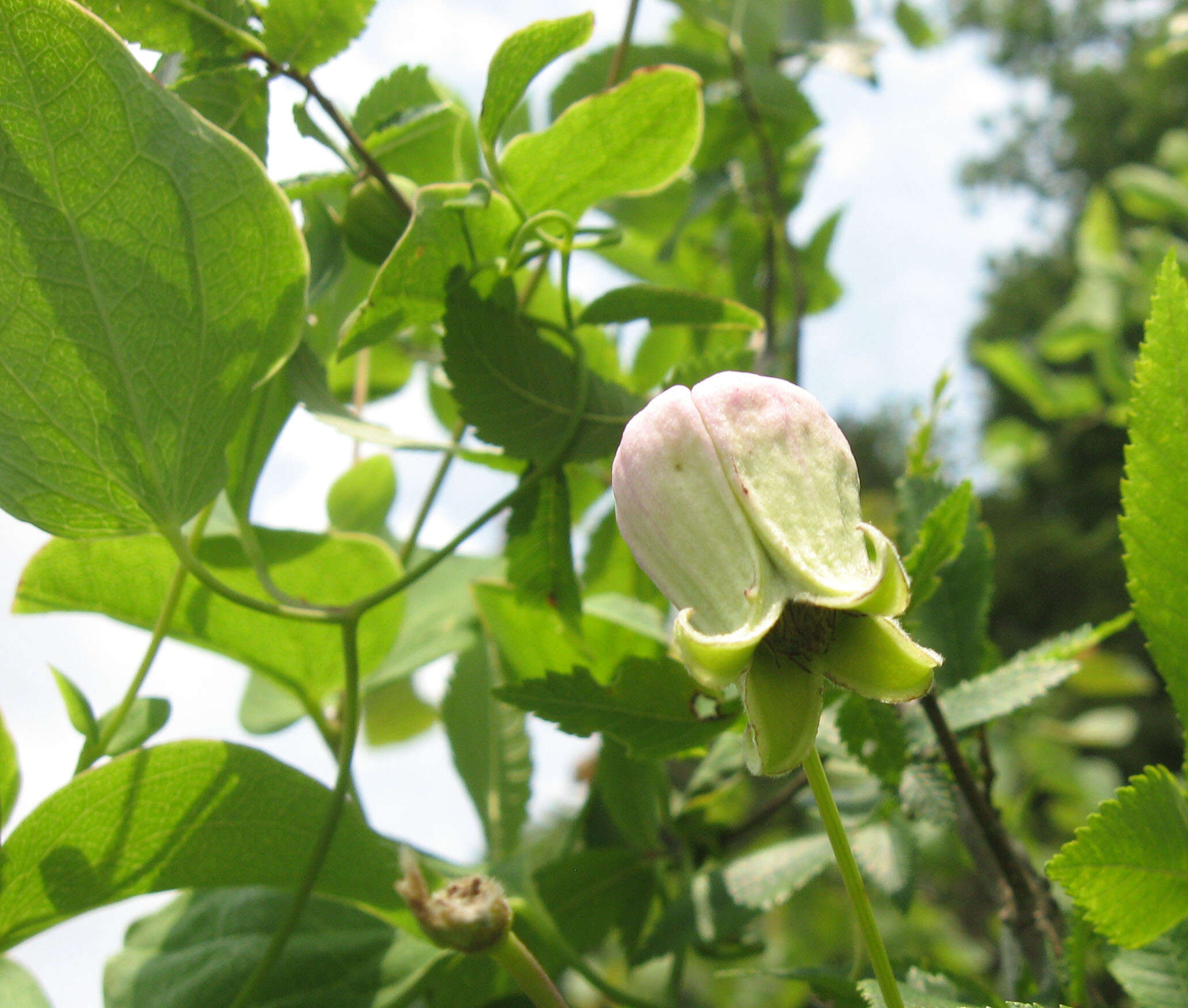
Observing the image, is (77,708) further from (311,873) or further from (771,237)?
(771,237)

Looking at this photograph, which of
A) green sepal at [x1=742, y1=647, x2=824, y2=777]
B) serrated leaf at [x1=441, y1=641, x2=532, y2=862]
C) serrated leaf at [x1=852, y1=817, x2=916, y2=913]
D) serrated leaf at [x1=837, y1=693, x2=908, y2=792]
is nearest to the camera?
green sepal at [x1=742, y1=647, x2=824, y2=777]

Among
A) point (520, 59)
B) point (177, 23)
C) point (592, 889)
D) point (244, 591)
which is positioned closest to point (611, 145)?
point (520, 59)

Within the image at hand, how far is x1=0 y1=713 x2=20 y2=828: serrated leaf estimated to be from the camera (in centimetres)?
31

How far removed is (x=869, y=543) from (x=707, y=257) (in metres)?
0.61

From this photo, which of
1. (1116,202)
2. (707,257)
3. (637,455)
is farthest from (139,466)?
(1116,202)

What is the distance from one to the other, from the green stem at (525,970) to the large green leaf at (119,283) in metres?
0.15

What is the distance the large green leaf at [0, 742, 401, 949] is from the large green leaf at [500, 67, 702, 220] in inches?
8.4

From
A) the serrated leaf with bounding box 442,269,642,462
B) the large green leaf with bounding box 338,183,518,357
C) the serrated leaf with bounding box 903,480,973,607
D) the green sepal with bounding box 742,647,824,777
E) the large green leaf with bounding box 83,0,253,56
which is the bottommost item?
the serrated leaf with bounding box 903,480,973,607

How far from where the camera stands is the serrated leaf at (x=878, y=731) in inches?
11.9

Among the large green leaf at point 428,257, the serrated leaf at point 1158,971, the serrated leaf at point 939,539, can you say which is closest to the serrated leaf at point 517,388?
the large green leaf at point 428,257

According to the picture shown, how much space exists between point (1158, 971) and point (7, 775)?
1.18 ft

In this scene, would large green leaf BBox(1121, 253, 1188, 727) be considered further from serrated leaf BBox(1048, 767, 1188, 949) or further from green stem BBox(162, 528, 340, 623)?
green stem BBox(162, 528, 340, 623)

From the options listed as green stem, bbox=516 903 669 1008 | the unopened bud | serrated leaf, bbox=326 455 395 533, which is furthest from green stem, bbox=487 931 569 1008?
serrated leaf, bbox=326 455 395 533

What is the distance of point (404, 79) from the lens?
0.38 metres
